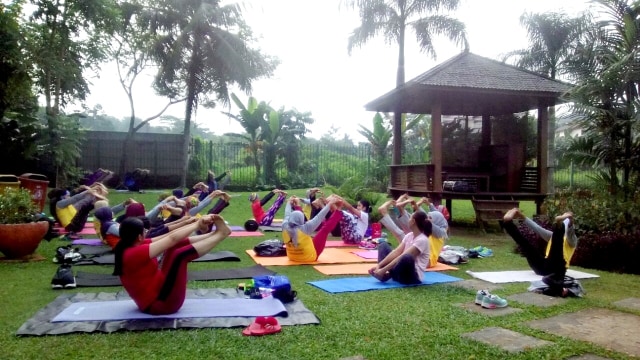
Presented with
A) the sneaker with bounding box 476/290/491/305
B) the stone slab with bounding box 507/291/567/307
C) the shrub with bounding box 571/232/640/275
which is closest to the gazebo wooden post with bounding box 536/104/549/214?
the shrub with bounding box 571/232/640/275

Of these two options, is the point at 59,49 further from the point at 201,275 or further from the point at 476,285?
the point at 476,285

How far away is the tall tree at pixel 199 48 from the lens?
1967 centimetres

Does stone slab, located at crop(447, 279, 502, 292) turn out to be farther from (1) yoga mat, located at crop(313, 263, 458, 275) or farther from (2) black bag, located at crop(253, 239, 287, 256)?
(2) black bag, located at crop(253, 239, 287, 256)

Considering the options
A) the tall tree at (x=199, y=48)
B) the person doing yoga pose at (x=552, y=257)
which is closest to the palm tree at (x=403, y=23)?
the tall tree at (x=199, y=48)

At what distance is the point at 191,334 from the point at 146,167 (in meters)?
18.2

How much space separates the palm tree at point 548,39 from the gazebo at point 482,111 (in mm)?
8324

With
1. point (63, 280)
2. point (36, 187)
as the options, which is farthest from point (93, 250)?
point (36, 187)

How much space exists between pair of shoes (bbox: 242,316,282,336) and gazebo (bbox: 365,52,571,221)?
8.92m

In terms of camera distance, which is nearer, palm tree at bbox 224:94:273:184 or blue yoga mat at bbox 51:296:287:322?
blue yoga mat at bbox 51:296:287:322

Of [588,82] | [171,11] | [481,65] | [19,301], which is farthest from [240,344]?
[171,11]

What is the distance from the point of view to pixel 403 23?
801 inches

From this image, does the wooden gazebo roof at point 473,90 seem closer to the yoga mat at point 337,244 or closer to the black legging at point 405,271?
the yoga mat at point 337,244

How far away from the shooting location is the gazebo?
12.9 meters

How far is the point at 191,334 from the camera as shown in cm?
463
